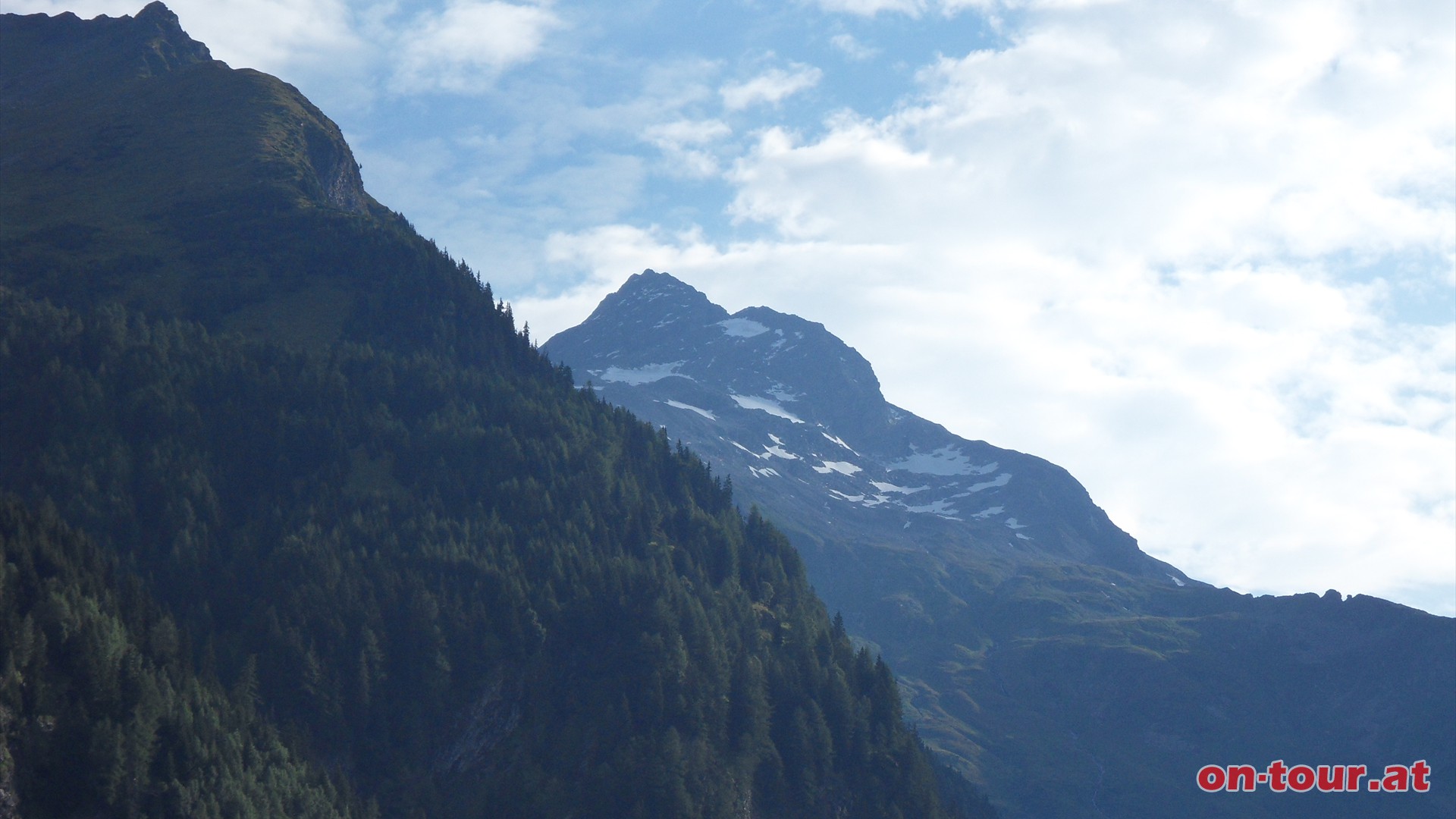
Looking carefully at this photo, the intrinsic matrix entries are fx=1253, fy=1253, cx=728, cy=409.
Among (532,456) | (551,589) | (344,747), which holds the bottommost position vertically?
(344,747)

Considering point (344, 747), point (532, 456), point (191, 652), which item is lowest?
point (344, 747)

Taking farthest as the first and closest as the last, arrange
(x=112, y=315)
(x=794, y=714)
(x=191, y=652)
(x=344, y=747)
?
(x=112, y=315) < (x=794, y=714) < (x=344, y=747) < (x=191, y=652)

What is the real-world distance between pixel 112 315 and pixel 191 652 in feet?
253

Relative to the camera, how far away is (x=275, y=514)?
155m

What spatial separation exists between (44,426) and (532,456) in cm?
6362

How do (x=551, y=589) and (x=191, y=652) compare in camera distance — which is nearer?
(x=191, y=652)

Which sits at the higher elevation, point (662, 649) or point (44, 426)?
point (44, 426)

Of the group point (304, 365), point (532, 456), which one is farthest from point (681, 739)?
point (304, 365)

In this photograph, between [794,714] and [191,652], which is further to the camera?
[794,714]

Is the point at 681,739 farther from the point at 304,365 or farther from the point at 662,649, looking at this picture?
the point at 304,365

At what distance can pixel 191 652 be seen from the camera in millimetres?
117625

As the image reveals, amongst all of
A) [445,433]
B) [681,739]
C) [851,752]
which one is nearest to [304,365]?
[445,433]

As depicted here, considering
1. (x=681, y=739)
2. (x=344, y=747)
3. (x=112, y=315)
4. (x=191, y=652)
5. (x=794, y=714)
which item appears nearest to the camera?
(x=191, y=652)

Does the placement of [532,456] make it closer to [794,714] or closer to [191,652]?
[794,714]
